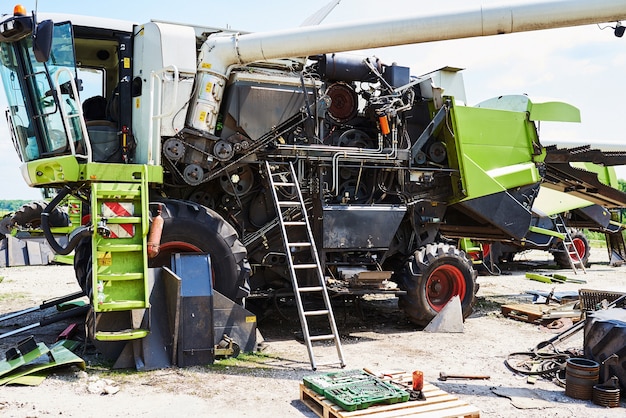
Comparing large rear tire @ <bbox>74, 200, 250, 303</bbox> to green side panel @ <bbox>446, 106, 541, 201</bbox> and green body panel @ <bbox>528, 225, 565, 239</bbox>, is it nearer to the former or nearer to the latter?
green side panel @ <bbox>446, 106, 541, 201</bbox>

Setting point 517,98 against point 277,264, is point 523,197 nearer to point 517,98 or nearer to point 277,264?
point 517,98

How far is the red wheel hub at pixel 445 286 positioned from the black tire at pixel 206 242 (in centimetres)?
279

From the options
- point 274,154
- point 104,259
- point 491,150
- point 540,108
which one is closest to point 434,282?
point 491,150

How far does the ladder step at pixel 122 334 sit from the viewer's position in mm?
5277

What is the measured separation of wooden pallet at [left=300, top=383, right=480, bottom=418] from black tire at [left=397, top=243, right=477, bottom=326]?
309 centimetres

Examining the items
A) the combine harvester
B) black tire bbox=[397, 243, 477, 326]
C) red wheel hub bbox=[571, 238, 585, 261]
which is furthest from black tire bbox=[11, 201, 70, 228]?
red wheel hub bbox=[571, 238, 585, 261]

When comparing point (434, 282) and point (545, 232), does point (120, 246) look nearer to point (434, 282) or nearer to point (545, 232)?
point (434, 282)

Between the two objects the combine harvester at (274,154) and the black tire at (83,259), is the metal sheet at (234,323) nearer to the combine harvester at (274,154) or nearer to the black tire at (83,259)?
the combine harvester at (274,154)

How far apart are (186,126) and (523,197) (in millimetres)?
4915

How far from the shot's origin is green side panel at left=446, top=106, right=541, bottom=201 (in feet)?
26.6

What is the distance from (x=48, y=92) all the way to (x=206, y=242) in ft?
7.29

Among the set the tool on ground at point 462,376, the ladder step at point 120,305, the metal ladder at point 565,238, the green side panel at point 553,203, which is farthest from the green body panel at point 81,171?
the metal ladder at point 565,238

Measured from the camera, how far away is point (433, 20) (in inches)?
223

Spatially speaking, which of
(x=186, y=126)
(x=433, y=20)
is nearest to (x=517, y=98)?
(x=433, y=20)
